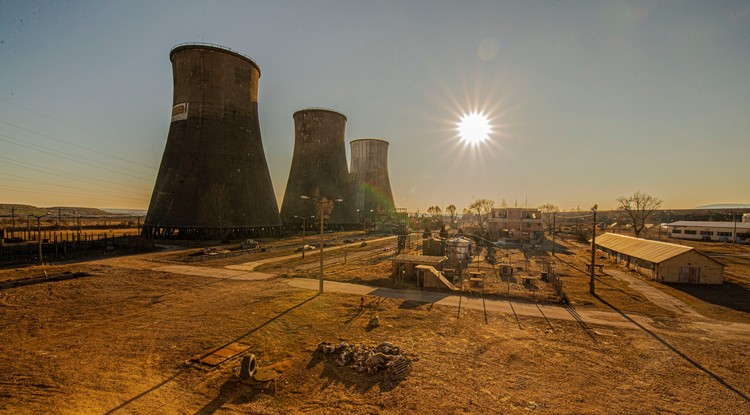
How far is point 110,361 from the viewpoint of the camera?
1102 cm

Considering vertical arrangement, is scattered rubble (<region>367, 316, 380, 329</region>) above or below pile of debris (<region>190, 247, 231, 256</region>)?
below

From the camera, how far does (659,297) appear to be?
21109mm

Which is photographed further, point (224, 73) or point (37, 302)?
point (224, 73)

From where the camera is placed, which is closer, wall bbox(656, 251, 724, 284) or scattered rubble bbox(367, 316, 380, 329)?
scattered rubble bbox(367, 316, 380, 329)

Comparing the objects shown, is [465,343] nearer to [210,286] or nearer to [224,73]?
[210,286]

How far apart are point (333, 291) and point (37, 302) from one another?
1719 centimetres

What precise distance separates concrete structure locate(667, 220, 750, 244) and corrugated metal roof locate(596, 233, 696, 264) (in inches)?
1658

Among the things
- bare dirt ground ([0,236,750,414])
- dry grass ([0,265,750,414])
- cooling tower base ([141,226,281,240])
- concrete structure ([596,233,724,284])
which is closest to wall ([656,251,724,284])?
concrete structure ([596,233,724,284])

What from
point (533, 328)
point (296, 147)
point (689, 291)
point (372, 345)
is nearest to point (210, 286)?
point (372, 345)

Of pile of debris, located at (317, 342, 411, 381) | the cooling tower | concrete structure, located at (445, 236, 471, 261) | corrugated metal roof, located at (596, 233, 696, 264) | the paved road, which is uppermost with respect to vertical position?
the cooling tower

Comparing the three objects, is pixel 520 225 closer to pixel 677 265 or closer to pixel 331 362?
pixel 677 265

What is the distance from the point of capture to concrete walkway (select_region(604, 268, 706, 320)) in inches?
704

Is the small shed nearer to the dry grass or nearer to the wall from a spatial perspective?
the dry grass

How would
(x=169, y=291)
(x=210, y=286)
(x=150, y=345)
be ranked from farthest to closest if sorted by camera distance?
(x=210, y=286), (x=169, y=291), (x=150, y=345)
